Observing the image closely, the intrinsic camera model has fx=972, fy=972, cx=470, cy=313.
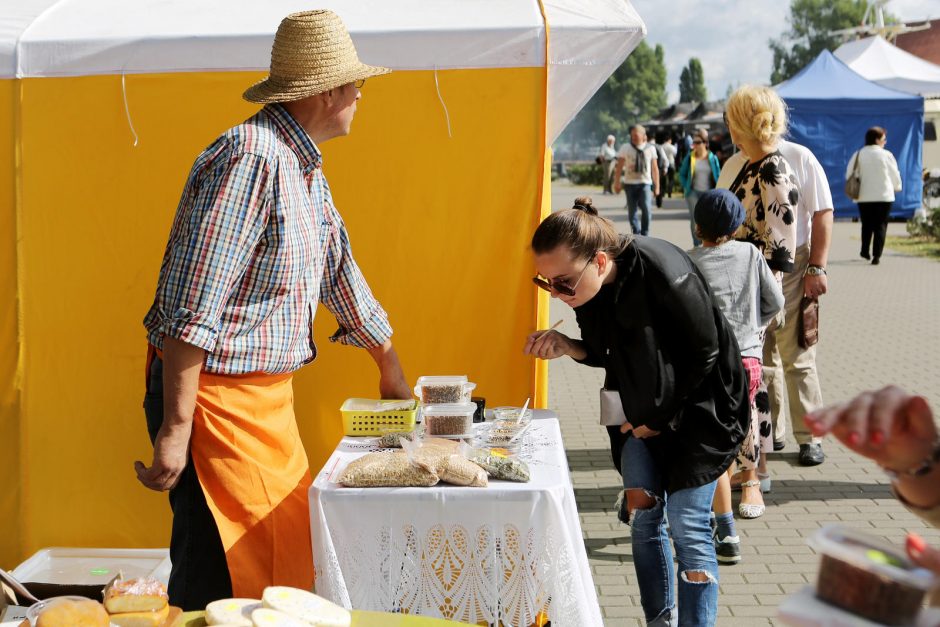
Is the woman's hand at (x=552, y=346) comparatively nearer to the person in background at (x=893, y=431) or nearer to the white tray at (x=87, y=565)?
the white tray at (x=87, y=565)

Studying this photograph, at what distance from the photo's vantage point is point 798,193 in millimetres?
4699

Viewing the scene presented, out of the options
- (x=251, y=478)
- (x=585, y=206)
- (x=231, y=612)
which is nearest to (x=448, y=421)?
(x=251, y=478)

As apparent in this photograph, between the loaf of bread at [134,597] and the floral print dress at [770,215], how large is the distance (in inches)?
122

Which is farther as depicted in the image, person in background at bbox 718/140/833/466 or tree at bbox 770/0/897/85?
tree at bbox 770/0/897/85

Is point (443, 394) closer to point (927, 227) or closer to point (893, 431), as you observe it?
point (893, 431)

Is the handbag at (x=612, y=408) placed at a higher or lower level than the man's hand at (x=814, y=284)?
higher

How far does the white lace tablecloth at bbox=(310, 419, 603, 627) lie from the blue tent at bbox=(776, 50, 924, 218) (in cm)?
1658

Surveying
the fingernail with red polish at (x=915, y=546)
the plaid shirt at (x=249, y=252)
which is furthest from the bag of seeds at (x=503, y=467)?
the fingernail with red polish at (x=915, y=546)

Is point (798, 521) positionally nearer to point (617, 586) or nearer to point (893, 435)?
point (617, 586)

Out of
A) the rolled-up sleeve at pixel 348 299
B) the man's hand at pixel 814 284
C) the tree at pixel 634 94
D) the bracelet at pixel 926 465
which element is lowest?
the tree at pixel 634 94

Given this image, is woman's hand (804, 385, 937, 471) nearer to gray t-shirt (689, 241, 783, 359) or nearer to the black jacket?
the black jacket

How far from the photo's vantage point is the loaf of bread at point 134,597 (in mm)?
2029

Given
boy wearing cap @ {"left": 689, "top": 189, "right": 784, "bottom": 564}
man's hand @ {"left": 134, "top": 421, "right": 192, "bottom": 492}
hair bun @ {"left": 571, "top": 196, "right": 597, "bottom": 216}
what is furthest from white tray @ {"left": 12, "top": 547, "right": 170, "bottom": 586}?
boy wearing cap @ {"left": 689, "top": 189, "right": 784, "bottom": 564}

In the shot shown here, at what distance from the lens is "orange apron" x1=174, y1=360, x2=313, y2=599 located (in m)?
2.61
